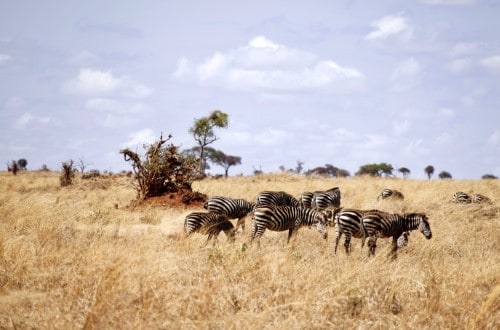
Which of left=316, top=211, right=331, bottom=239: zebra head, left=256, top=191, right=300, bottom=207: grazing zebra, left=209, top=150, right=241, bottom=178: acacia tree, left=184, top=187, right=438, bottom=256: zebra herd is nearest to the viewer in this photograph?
left=184, top=187, right=438, bottom=256: zebra herd

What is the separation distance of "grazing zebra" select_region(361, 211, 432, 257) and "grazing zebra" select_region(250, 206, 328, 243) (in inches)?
66.2

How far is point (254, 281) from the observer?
279 inches

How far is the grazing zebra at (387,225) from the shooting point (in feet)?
38.8

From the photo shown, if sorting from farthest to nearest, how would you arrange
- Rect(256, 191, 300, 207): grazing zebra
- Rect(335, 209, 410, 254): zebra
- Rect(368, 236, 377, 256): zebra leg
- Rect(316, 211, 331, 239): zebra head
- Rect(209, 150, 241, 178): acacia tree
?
Rect(209, 150, 241, 178): acacia tree → Rect(256, 191, 300, 207): grazing zebra → Rect(316, 211, 331, 239): zebra head → Rect(335, 209, 410, 254): zebra → Rect(368, 236, 377, 256): zebra leg

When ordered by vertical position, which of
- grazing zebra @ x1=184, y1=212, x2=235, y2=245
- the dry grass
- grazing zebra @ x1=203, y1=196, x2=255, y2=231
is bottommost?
the dry grass

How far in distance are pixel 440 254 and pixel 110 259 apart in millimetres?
7671

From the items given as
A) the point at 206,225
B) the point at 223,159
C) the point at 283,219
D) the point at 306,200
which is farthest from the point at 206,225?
the point at 223,159

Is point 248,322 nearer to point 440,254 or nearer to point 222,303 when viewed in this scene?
point 222,303

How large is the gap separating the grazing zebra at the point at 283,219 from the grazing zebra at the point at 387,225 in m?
1.68

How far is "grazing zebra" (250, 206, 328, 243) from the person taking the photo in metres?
12.9

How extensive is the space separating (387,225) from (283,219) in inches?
99.0

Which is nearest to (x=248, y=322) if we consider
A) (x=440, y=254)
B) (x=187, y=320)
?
(x=187, y=320)

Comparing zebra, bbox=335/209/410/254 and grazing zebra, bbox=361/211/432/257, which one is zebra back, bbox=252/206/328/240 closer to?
zebra, bbox=335/209/410/254

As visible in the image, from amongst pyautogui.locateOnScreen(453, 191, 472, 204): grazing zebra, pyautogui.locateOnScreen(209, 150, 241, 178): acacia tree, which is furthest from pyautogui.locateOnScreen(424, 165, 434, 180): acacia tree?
pyautogui.locateOnScreen(453, 191, 472, 204): grazing zebra
